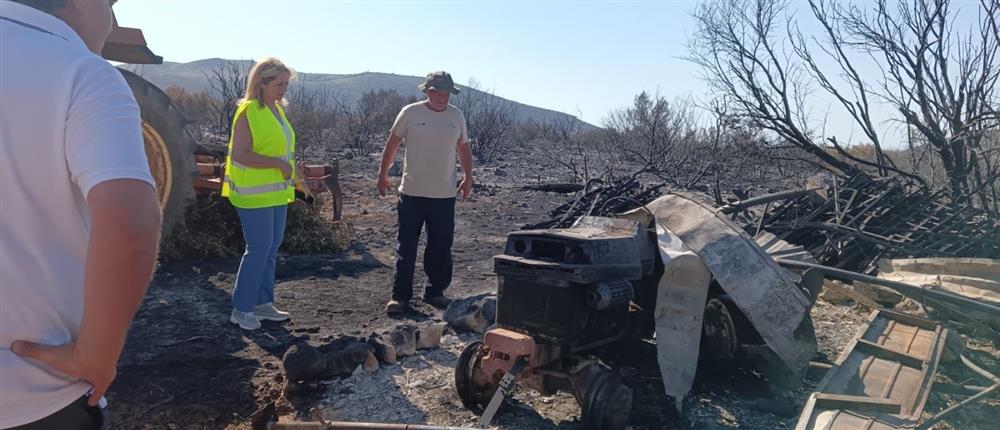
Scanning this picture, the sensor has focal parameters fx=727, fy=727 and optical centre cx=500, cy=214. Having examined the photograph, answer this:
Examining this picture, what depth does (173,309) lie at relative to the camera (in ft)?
18.1

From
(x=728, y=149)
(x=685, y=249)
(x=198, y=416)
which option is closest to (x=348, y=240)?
(x=198, y=416)

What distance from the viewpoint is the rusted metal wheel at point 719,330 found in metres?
4.15

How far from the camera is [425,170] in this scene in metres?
5.51

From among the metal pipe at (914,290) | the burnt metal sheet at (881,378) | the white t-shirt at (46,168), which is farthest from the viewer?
the metal pipe at (914,290)

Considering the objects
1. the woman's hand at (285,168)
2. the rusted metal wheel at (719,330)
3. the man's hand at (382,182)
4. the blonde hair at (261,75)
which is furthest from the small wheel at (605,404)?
the man's hand at (382,182)

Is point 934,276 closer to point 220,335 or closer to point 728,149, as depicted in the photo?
point 220,335

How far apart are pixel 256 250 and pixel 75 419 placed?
3369 millimetres

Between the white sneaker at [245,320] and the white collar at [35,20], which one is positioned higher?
the white collar at [35,20]

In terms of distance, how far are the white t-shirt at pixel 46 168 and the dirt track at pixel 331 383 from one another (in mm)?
2365

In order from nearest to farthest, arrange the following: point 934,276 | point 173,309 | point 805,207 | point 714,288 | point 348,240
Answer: point 714,288
point 934,276
point 173,309
point 805,207
point 348,240

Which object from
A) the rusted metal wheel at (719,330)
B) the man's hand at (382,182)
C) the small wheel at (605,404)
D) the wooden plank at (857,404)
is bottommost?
the small wheel at (605,404)

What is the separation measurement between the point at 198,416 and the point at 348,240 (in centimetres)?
488

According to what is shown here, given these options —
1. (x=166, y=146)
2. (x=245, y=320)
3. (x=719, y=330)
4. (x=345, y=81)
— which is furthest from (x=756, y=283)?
(x=345, y=81)

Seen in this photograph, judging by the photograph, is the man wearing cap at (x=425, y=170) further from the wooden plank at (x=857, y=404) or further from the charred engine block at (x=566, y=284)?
the wooden plank at (x=857, y=404)
